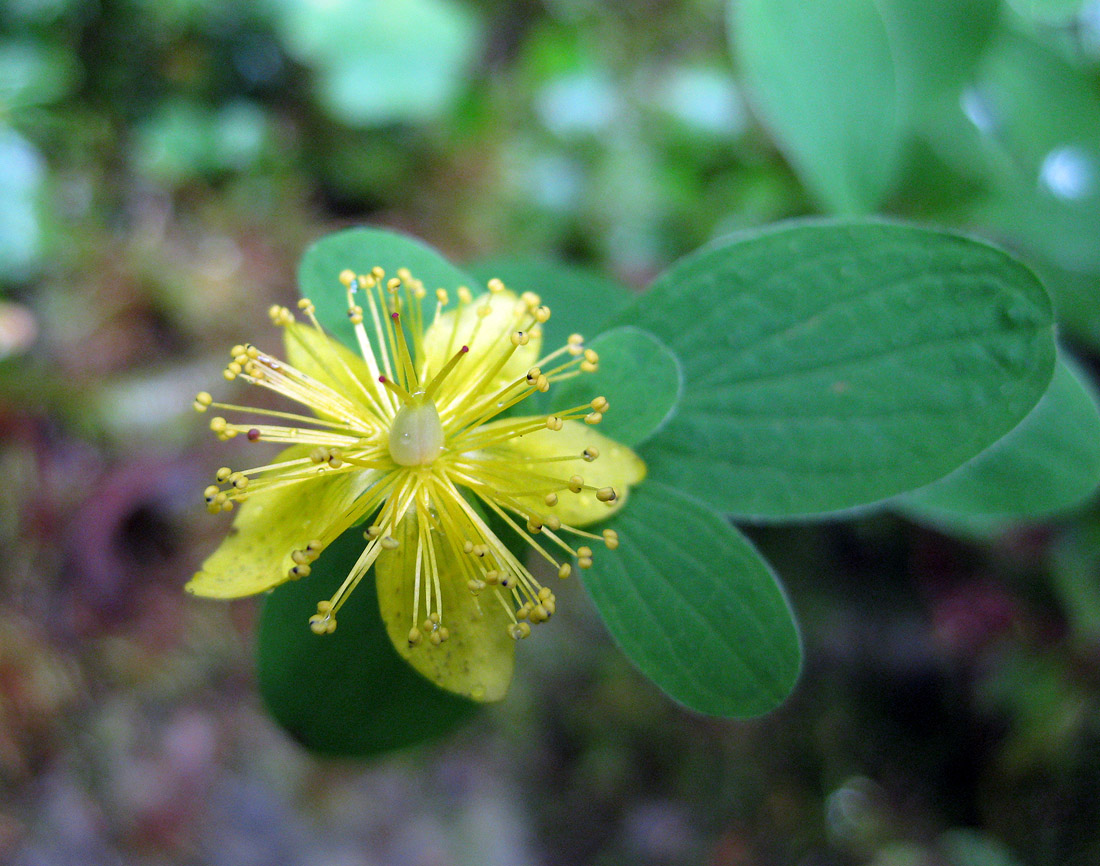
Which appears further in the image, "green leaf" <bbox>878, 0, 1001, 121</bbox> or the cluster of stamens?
"green leaf" <bbox>878, 0, 1001, 121</bbox>

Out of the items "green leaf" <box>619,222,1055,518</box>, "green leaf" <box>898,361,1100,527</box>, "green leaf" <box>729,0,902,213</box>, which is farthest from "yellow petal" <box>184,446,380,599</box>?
"green leaf" <box>729,0,902,213</box>

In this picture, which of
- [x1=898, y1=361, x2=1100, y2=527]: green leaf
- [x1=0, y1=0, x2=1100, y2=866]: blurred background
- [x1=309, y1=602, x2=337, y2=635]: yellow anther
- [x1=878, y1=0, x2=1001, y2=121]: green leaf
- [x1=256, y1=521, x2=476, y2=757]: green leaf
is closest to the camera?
[x1=309, y1=602, x2=337, y2=635]: yellow anther

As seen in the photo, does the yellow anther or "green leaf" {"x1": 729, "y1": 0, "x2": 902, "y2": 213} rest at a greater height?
"green leaf" {"x1": 729, "y1": 0, "x2": 902, "y2": 213}

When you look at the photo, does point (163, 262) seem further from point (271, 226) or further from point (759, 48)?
point (759, 48)

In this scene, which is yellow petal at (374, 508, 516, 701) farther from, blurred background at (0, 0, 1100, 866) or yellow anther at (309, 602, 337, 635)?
blurred background at (0, 0, 1100, 866)

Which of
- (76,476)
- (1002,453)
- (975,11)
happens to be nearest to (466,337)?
(1002,453)

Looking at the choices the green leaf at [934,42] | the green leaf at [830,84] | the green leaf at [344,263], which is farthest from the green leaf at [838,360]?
the green leaf at [934,42]

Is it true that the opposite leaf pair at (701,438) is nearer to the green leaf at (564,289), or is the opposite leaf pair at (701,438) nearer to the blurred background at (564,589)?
the green leaf at (564,289)

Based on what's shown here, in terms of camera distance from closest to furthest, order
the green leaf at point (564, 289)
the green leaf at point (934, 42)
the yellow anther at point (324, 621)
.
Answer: the yellow anther at point (324, 621), the green leaf at point (564, 289), the green leaf at point (934, 42)
